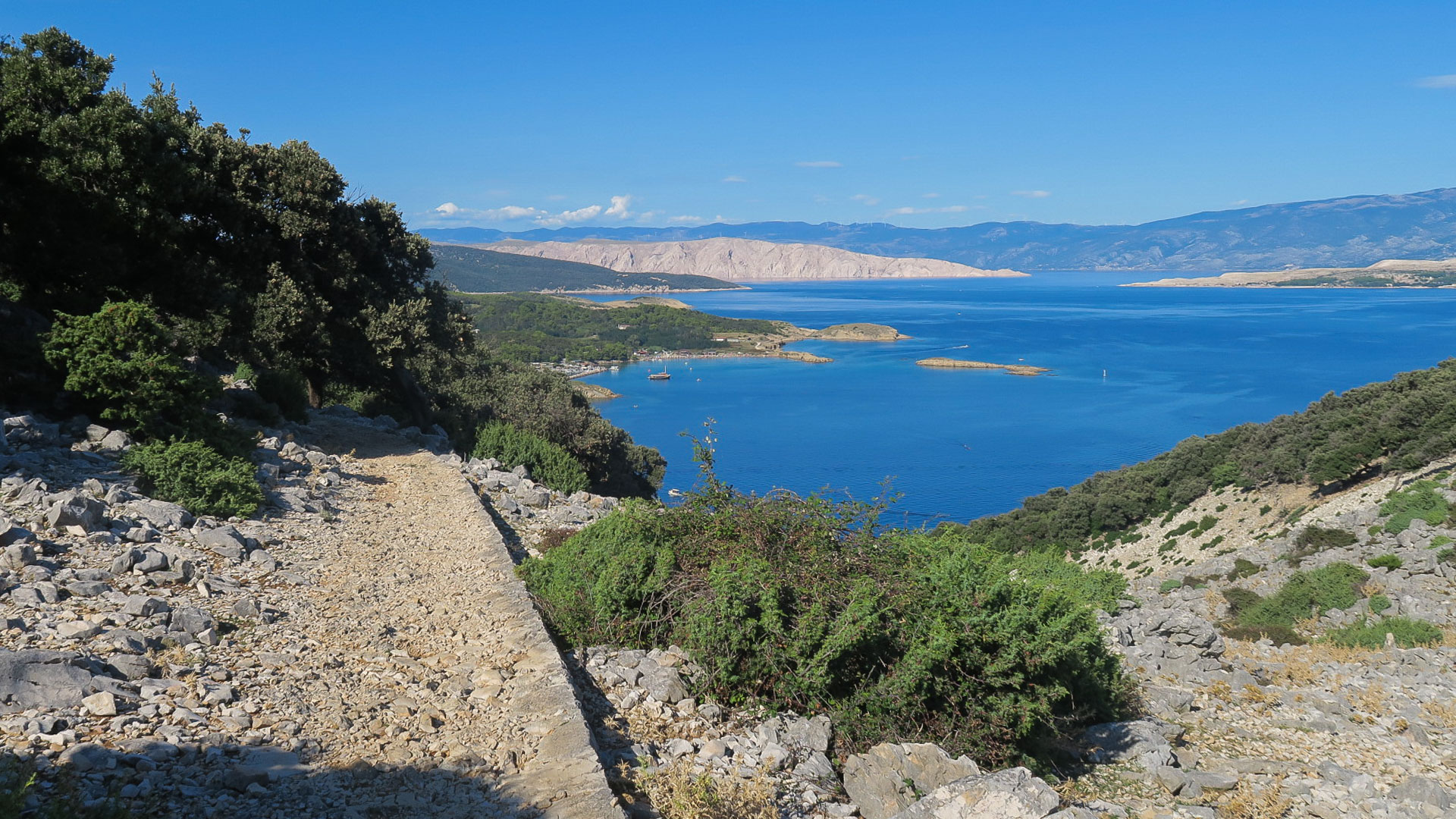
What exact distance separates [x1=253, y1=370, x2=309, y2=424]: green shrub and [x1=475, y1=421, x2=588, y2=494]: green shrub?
3.37 m

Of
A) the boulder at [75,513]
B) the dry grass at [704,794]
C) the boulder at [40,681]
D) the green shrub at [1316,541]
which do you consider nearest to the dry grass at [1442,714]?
the dry grass at [704,794]

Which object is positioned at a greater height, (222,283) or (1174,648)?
(222,283)

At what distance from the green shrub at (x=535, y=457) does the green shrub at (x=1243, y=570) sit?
14812 millimetres

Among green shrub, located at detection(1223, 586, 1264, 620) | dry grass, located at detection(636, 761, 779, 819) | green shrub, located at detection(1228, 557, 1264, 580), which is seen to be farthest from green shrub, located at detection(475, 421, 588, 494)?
green shrub, located at detection(1228, 557, 1264, 580)

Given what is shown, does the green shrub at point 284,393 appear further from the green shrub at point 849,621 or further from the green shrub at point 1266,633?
the green shrub at point 1266,633

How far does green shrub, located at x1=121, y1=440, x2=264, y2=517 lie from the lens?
9.59 metres

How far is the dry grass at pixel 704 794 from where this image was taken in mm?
5344

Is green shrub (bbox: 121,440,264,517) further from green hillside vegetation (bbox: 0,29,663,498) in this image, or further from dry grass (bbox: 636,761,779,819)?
dry grass (bbox: 636,761,779,819)

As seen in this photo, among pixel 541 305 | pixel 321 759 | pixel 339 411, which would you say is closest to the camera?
pixel 321 759

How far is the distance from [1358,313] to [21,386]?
20406cm

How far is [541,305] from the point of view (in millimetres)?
160875

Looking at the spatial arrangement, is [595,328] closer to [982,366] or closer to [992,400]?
[982,366]

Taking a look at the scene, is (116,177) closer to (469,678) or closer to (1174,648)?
(469,678)

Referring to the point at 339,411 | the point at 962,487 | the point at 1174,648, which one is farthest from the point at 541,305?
the point at 1174,648
